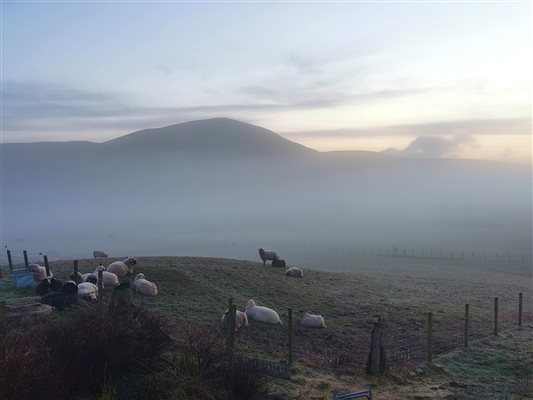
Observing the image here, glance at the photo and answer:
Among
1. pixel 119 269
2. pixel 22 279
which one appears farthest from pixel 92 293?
pixel 119 269

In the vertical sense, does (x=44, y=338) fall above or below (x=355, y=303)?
above

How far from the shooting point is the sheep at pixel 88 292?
62.5 ft

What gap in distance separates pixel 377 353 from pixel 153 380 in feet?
23.1

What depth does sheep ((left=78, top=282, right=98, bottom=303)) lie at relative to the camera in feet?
62.5

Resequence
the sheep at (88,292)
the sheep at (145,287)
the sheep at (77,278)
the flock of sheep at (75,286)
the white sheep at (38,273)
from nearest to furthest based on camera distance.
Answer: the flock of sheep at (75,286), the sheep at (88,292), the sheep at (145,287), the sheep at (77,278), the white sheep at (38,273)

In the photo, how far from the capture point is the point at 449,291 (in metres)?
35.8

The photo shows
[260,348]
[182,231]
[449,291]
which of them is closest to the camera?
[260,348]

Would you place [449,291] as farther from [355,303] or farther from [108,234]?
[108,234]

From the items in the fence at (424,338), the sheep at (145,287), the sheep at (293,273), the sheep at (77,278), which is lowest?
the fence at (424,338)

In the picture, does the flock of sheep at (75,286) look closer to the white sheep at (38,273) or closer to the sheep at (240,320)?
the white sheep at (38,273)

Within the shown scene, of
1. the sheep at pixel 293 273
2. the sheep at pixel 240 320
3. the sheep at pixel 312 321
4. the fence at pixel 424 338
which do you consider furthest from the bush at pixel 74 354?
the sheep at pixel 293 273

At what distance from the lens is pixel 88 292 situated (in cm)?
1930

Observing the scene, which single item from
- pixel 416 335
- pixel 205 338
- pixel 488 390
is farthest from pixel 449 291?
pixel 205 338

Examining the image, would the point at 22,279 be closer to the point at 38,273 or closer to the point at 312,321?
the point at 38,273
